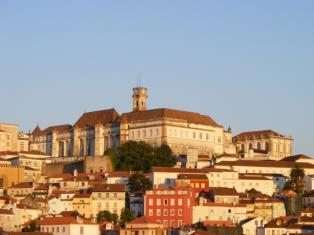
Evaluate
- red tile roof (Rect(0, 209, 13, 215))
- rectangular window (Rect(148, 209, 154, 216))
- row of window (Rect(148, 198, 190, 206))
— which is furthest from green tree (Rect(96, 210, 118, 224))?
red tile roof (Rect(0, 209, 13, 215))

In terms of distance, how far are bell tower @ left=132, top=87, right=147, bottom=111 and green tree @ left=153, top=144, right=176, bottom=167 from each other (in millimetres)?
16405

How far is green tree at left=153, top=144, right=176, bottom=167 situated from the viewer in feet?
274

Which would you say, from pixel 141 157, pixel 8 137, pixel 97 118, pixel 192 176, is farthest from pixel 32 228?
pixel 97 118

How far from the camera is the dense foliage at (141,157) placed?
83.5 m

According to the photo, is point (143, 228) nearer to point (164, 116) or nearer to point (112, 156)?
point (112, 156)

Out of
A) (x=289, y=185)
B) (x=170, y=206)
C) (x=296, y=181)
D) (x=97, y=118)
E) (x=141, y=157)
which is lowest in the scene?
(x=170, y=206)

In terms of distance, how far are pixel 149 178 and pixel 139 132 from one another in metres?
18.3

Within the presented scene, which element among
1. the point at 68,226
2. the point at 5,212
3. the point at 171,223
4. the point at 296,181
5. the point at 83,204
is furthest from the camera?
the point at 296,181

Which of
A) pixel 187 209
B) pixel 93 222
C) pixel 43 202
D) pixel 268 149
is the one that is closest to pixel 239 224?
pixel 187 209

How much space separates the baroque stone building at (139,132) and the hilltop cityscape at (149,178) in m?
0.11

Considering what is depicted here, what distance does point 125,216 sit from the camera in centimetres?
6881

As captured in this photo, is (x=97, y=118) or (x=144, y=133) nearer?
(x=144, y=133)

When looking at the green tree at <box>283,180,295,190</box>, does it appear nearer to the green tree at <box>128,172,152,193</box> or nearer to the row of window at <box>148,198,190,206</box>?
the green tree at <box>128,172,152,193</box>

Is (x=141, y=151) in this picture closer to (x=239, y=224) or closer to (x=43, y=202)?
(x=43, y=202)
